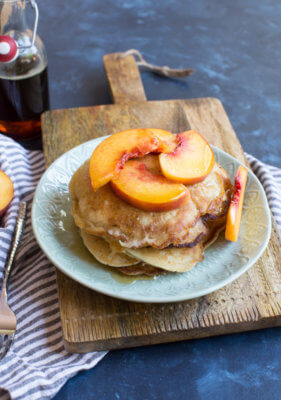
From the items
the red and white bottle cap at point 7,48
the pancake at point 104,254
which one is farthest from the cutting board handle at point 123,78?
the pancake at point 104,254

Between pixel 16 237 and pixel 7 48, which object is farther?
pixel 7 48

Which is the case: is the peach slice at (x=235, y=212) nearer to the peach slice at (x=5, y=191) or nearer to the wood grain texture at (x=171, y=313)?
the wood grain texture at (x=171, y=313)

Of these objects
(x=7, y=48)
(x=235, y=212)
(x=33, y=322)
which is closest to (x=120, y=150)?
(x=235, y=212)

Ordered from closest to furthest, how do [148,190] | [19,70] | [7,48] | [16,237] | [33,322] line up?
[148,190]
[33,322]
[16,237]
[7,48]
[19,70]

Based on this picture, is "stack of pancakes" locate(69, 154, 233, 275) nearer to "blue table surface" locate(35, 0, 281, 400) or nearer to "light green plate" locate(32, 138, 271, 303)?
"light green plate" locate(32, 138, 271, 303)

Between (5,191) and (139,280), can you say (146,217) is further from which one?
(5,191)
